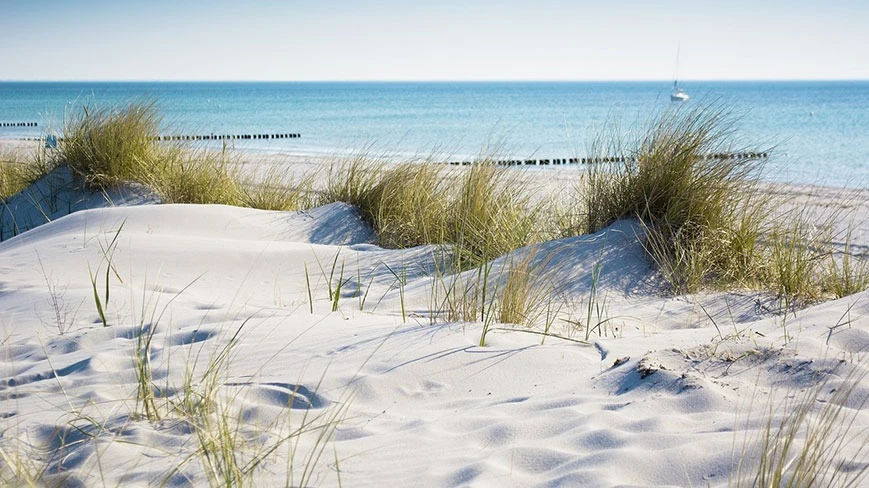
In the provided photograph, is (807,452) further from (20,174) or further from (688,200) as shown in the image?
(20,174)

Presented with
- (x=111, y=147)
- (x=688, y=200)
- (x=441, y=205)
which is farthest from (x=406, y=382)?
(x=111, y=147)

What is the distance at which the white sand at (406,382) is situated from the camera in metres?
1.98

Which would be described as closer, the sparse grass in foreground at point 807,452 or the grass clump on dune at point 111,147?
the sparse grass in foreground at point 807,452

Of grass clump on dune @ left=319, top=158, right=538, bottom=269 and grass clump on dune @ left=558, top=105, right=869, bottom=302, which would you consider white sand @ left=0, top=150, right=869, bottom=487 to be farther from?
grass clump on dune @ left=319, top=158, right=538, bottom=269

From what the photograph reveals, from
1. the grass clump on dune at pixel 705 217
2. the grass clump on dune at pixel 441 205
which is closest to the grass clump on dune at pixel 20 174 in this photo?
the grass clump on dune at pixel 441 205

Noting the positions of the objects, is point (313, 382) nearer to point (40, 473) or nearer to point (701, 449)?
point (40, 473)

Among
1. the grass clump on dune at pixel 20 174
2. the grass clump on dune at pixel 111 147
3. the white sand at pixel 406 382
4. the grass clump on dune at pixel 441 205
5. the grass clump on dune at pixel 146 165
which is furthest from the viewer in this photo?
the grass clump on dune at pixel 20 174

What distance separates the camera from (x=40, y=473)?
1.87 meters

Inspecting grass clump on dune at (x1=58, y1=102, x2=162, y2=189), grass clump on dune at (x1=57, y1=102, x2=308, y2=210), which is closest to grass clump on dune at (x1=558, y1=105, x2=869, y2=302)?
grass clump on dune at (x1=57, y1=102, x2=308, y2=210)

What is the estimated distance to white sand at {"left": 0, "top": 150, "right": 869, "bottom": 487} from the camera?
1.98 metres

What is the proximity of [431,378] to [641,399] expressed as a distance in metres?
0.74

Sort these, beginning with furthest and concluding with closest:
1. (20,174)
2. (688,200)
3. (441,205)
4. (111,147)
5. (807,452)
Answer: (20,174) → (111,147) → (441,205) → (688,200) → (807,452)

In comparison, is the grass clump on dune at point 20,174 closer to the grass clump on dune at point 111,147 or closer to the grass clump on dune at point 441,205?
the grass clump on dune at point 111,147

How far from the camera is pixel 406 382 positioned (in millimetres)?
2641
